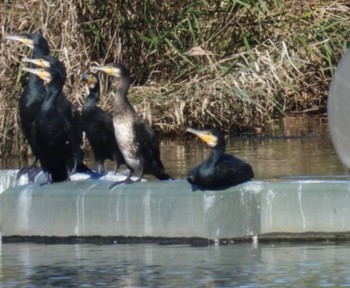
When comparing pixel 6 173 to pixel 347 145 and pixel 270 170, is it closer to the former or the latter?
pixel 270 170

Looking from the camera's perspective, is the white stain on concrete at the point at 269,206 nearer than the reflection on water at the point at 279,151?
Yes

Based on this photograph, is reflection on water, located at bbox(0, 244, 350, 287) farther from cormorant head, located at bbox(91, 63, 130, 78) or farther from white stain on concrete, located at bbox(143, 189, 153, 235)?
cormorant head, located at bbox(91, 63, 130, 78)

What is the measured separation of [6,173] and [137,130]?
126cm

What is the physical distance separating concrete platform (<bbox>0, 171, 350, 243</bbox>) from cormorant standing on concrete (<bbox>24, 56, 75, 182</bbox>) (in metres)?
0.52

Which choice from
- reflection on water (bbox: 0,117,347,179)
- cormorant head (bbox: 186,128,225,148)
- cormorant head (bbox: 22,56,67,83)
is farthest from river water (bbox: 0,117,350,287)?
reflection on water (bbox: 0,117,347,179)

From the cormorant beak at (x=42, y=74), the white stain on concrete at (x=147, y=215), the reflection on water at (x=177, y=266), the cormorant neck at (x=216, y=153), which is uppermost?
the cormorant beak at (x=42, y=74)

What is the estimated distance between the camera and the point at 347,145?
24.1 feet

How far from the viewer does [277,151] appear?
50.6 ft

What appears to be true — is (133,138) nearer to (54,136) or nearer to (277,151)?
(54,136)

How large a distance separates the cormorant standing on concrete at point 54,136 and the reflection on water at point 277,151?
84.5 inches

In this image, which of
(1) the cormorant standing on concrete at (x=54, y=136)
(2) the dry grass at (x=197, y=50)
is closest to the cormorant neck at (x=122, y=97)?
(1) the cormorant standing on concrete at (x=54, y=136)

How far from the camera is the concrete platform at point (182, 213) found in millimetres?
9523

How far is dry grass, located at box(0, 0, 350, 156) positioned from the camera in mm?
16938

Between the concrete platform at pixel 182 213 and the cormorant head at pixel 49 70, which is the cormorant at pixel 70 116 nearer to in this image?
the cormorant head at pixel 49 70
